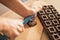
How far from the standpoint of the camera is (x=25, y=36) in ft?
2.08

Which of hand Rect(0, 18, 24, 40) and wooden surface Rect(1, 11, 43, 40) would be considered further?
wooden surface Rect(1, 11, 43, 40)

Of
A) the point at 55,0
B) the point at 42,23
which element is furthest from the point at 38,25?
the point at 55,0

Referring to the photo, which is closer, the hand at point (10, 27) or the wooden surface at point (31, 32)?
the hand at point (10, 27)

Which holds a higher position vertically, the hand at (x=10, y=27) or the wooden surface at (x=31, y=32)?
the hand at (x=10, y=27)

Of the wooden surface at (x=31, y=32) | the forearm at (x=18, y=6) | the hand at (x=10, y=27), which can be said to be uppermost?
the forearm at (x=18, y=6)

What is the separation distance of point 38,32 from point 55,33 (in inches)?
3.3

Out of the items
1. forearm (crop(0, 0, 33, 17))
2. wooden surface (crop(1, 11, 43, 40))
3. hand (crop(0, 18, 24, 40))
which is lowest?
wooden surface (crop(1, 11, 43, 40))

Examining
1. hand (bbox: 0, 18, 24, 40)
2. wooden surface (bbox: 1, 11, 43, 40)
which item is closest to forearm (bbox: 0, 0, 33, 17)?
wooden surface (bbox: 1, 11, 43, 40)

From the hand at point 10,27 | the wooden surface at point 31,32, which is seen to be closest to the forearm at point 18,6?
the wooden surface at point 31,32

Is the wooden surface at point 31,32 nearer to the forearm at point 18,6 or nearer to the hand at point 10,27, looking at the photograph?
the forearm at point 18,6

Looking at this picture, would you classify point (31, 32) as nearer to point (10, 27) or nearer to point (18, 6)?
point (18, 6)

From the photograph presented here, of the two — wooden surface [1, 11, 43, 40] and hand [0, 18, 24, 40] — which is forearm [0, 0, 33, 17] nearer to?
wooden surface [1, 11, 43, 40]

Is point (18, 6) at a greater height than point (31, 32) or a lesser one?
greater

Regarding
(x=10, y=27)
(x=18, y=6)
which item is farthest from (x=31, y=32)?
(x=10, y=27)
